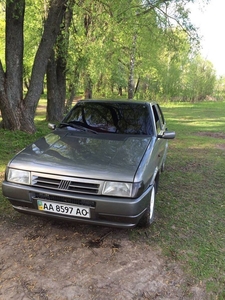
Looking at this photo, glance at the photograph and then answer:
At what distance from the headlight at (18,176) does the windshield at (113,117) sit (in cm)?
148

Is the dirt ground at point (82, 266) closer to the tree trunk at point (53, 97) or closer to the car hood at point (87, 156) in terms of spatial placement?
the car hood at point (87, 156)

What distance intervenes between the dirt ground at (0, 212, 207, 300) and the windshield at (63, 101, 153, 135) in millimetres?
1553

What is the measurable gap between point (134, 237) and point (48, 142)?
1713 mm

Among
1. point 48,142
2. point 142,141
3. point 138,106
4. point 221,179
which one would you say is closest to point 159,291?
point 142,141

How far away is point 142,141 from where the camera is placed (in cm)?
365

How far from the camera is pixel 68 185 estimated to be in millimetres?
2791

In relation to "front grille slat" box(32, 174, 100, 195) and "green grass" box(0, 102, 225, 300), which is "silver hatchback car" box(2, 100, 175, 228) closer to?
"front grille slat" box(32, 174, 100, 195)

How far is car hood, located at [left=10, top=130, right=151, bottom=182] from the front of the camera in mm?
2799

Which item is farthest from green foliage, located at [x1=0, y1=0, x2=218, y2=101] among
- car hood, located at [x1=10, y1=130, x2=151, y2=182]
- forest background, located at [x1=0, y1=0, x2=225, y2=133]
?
car hood, located at [x1=10, y1=130, x2=151, y2=182]

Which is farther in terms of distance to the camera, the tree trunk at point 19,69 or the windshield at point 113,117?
the tree trunk at point 19,69

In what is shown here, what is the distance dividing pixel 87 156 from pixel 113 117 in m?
1.31

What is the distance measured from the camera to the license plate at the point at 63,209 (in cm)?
276

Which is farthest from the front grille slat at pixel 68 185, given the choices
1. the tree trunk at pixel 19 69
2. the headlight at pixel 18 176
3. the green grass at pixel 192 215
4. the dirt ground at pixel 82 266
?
the tree trunk at pixel 19 69

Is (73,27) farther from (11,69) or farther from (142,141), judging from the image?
(142,141)
